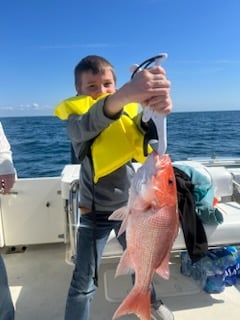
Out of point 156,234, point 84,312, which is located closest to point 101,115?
point 156,234

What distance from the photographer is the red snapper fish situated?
1.08 metres

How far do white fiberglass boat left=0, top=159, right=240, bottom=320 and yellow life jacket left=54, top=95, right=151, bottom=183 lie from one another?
31.9 inches

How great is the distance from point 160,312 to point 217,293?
60 cm

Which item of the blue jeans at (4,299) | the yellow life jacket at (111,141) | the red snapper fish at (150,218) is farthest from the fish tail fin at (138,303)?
the blue jeans at (4,299)

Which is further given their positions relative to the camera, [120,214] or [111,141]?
[111,141]

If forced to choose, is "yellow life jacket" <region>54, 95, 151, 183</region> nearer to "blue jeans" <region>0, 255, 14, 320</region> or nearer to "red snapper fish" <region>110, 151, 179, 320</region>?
"red snapper fish" <region>110, 151, 179, 320</region>

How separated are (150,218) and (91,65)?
929 millimetres

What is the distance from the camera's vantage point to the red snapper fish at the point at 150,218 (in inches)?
42.5

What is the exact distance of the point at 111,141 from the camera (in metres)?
1.62

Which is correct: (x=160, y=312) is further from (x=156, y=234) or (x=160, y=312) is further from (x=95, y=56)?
(x=95, y=56)

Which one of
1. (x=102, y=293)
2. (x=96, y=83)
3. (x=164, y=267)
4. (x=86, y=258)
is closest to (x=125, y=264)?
(x=164, y=267)

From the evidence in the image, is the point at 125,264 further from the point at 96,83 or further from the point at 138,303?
the point at 96,83

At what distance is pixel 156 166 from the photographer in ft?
3.53

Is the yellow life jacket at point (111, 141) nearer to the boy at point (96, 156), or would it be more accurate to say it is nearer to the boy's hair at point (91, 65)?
the boy at point (96, 156)
